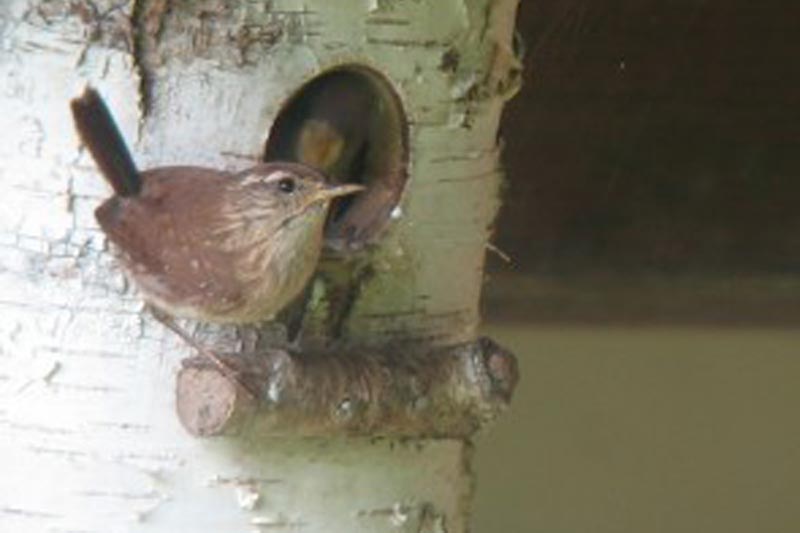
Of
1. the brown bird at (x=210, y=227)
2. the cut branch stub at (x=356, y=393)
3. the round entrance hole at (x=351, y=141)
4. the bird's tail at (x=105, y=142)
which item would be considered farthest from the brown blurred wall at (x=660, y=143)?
the bird's tail at (x=105, y=142)

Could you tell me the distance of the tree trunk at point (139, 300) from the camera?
389 cm

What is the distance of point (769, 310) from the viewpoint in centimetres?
509

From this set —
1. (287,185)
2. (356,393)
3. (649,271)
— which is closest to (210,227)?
(287,185)

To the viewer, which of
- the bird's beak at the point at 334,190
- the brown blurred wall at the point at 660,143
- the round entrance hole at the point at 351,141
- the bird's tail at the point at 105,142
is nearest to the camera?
the bird's tail at the point at 105,142

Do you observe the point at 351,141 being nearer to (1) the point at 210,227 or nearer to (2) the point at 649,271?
(1) the point at 210,227

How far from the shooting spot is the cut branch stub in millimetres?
3820

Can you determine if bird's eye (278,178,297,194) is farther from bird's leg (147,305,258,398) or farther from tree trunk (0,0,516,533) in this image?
bird's leg (147,305,258,398)

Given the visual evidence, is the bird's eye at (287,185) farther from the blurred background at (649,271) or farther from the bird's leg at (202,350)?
the blurred background at (649,271)

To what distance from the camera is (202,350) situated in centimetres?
386

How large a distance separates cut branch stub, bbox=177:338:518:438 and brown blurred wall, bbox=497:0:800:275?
3.07 feet

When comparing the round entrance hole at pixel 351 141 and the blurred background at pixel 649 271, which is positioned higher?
the round entrance hole at pixel 351 141

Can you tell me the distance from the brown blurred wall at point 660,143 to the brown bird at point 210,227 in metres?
1.04

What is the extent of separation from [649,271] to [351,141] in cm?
96

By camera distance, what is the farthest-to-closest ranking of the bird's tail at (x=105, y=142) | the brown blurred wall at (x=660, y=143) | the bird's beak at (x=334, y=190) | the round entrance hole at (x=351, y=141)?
the brown blurred wall at (x=660, y=143) → the round entrance hole at (x=351, y=141) → the bird's beak at (x=334, y=190) → the bird's tail at (x=105, y=142)
